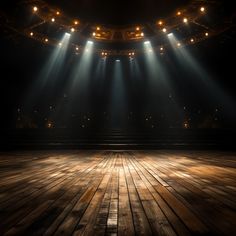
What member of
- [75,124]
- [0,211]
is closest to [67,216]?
[0,211]

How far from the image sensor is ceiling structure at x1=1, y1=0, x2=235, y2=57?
11.9m

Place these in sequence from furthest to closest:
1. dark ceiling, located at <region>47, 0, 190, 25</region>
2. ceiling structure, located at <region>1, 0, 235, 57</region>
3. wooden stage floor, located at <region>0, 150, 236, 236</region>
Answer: ceiling structure, located at <region>1, 0, 235, 57</region>, dark ceiling, located at <region>47, 0, 190, 25</region>, wooden stage floor, located at <region>0, 150, 236, 236</region>

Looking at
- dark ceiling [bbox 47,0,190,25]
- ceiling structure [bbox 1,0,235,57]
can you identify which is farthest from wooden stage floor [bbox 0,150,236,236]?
ceiling structure [bbox 1,0,235,57]

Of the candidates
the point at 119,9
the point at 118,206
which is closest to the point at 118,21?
the point at 119,9

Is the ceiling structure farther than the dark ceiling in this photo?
Yes

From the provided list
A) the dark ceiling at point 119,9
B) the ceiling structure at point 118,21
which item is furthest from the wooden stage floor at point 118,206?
the ceiling structure at point 118,21

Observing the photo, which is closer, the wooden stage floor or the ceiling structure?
the wooden stage floor

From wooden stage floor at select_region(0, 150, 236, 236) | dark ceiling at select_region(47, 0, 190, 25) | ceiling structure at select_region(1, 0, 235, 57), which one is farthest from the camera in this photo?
ceiling structure at select_region(1, 0, 235, 57)

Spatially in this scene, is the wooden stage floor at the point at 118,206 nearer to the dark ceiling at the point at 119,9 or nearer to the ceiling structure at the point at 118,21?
the dark ceiling at the point at 119,9

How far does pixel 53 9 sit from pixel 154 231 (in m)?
13.0

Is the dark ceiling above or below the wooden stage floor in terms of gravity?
above

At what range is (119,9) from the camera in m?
12.5

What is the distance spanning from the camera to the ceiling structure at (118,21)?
11.9 metres

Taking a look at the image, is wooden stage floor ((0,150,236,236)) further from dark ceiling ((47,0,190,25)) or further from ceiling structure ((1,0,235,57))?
ceiling structure ((1,0,235,57))
